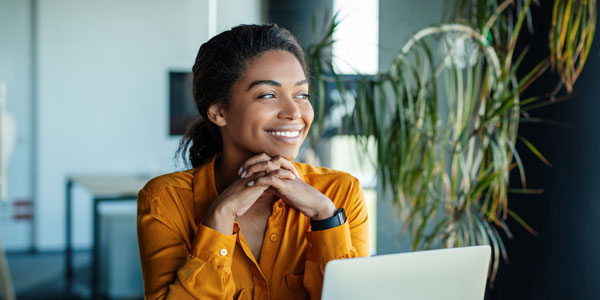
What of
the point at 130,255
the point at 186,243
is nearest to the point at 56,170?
the point at 130,255

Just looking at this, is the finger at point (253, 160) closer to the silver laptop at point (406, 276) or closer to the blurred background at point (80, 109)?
the silver laptop at point (406, 276)

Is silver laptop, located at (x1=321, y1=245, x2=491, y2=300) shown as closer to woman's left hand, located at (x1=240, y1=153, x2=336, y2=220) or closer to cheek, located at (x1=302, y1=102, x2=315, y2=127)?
woman's left hand, located at (x1=240, y1=153, x2=336, y2=220)

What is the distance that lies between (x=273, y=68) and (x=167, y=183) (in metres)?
0.41

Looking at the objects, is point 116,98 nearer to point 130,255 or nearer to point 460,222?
point 130,255

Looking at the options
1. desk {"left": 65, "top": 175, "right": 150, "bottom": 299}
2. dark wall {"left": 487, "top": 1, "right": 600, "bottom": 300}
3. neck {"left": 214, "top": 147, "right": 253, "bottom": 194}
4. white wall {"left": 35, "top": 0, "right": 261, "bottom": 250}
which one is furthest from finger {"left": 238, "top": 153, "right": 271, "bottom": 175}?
white wall {"left": 35, "top": 0, "right": 261, "bottom": 250}

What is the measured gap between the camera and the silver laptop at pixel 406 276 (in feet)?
3.31

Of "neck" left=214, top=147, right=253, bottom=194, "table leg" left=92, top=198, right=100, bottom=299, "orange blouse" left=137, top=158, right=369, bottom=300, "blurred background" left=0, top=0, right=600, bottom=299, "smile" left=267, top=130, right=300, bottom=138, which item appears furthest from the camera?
"blurred background" left=0, top=0, right=600, bottom=299

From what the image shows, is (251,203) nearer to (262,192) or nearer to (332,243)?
(262,192)

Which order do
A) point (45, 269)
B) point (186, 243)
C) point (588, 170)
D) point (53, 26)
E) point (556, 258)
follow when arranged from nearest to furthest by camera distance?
→ point (186, 243), point (588, 170), point (556, 258), point (45, 269), point (53, 26)

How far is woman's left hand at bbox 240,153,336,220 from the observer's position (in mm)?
1477

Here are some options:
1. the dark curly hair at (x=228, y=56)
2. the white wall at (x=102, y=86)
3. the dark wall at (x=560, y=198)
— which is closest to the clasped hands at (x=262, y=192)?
the dark curly hair at (x=228, y=56)

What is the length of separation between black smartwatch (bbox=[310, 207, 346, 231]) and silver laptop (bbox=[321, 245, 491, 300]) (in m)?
0.46

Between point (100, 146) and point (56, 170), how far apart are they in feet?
1.54

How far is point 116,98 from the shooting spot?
6.12 m
